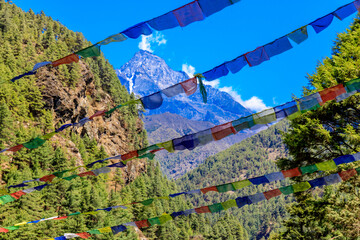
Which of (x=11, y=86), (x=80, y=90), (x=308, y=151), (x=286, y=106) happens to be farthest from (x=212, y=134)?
(x=80, y=90)

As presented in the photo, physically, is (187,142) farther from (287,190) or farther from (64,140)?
(64,140)

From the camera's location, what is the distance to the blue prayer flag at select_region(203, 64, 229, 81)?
6496mm

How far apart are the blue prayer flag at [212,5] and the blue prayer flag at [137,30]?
1280mm

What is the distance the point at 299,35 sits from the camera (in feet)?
20.2

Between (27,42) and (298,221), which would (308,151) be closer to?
(298,221)

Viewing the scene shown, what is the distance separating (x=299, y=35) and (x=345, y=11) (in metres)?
1.10

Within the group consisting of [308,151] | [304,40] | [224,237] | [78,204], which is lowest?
[224,237]

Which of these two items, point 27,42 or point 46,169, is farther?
point 27,42

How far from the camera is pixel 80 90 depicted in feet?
229

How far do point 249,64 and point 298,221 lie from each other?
12610 millimetres

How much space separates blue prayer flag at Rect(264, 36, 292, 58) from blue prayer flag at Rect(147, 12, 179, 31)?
2.18m

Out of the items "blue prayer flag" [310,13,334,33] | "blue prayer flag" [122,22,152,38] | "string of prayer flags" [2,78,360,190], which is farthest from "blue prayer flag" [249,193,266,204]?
"blue prayer flag" [122,22,152,38]

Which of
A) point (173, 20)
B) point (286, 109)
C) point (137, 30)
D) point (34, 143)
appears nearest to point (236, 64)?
point (286, 109)

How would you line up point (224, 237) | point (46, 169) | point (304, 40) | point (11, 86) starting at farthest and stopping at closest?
point (224, 237) → point (11, 86) → point (46, 169) → point (304, 40)
